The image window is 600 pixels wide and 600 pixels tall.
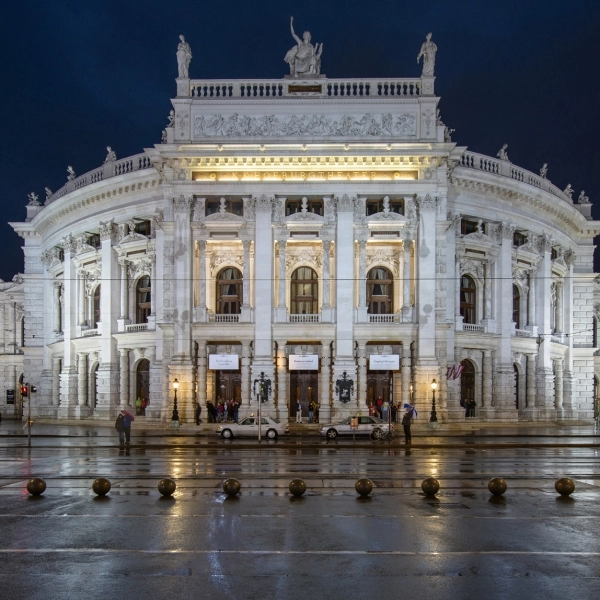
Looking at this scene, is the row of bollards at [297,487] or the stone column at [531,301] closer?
the row of bollards at [297,487]

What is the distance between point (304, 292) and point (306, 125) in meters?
10.4

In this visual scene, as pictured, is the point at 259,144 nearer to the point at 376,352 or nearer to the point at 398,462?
the point at 376,352

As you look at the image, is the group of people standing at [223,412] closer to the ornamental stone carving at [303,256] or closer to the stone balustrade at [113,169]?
the ornamental stone carving at [303,256]

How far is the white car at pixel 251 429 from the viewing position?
3738cm

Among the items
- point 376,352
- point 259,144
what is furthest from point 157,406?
point 259,144

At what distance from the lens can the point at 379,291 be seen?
162 ft

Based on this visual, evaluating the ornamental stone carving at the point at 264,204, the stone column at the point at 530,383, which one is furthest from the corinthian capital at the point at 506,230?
the ornamental stone carving at the point at 264,204

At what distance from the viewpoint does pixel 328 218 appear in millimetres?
47000

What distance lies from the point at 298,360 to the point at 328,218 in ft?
29.0

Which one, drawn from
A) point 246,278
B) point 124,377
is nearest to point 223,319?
point 246,278

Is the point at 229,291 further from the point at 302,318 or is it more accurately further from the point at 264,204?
the point at 264,204

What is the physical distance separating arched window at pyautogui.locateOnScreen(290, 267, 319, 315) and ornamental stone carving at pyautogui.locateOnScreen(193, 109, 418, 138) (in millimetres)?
8698

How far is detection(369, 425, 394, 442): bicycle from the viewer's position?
3638 cm

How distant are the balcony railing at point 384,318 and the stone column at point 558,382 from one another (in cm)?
1846
